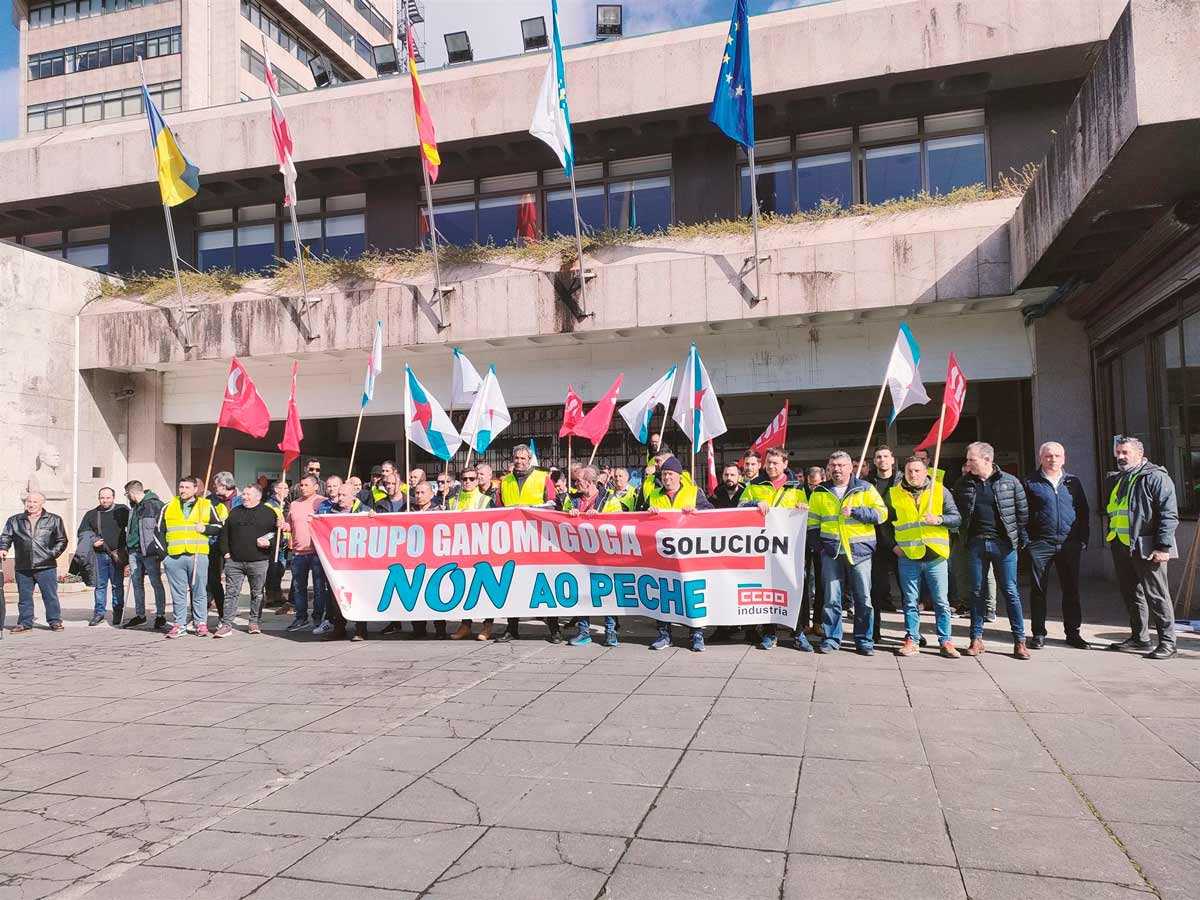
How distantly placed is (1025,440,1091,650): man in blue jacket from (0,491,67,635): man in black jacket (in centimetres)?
1101

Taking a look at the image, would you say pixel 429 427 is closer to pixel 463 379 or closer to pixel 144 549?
pixel 463 379

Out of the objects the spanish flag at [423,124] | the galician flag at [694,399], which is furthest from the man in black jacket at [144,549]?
the spanish flag at [423,124]

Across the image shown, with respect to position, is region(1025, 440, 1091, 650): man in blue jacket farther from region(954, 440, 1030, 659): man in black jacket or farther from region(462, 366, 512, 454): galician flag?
region(462, 366, 512, 454): galician flag

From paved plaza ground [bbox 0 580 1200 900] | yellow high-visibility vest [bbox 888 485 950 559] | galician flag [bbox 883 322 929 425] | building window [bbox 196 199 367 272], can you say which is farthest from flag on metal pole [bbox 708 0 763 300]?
building window [bbox 196 199 367 272]

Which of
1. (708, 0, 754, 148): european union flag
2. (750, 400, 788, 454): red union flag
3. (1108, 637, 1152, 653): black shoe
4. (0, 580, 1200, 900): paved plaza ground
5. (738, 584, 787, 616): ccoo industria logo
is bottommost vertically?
(1108, 637, 1152, 653): black shoe

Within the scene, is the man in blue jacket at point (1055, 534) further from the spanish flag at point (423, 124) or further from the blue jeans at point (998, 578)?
the spanish flag at point (423, 124)

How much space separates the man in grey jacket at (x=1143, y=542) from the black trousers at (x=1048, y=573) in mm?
436

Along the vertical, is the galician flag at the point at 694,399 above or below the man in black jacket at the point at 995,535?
above

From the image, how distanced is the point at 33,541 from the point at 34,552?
0.14 m

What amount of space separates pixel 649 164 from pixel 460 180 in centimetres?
421

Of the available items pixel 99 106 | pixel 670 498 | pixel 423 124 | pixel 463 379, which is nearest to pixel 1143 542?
pixel 670 498

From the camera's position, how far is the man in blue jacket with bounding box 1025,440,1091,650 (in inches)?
314

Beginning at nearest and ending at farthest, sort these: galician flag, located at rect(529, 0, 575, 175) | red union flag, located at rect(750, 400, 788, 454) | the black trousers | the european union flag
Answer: the black trousers → red union flag, located at rect(750, 400, 788, 454) → the european union flag → galician flag, located at rect(529, 0, 575, 175)

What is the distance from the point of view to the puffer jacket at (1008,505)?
304 inches
